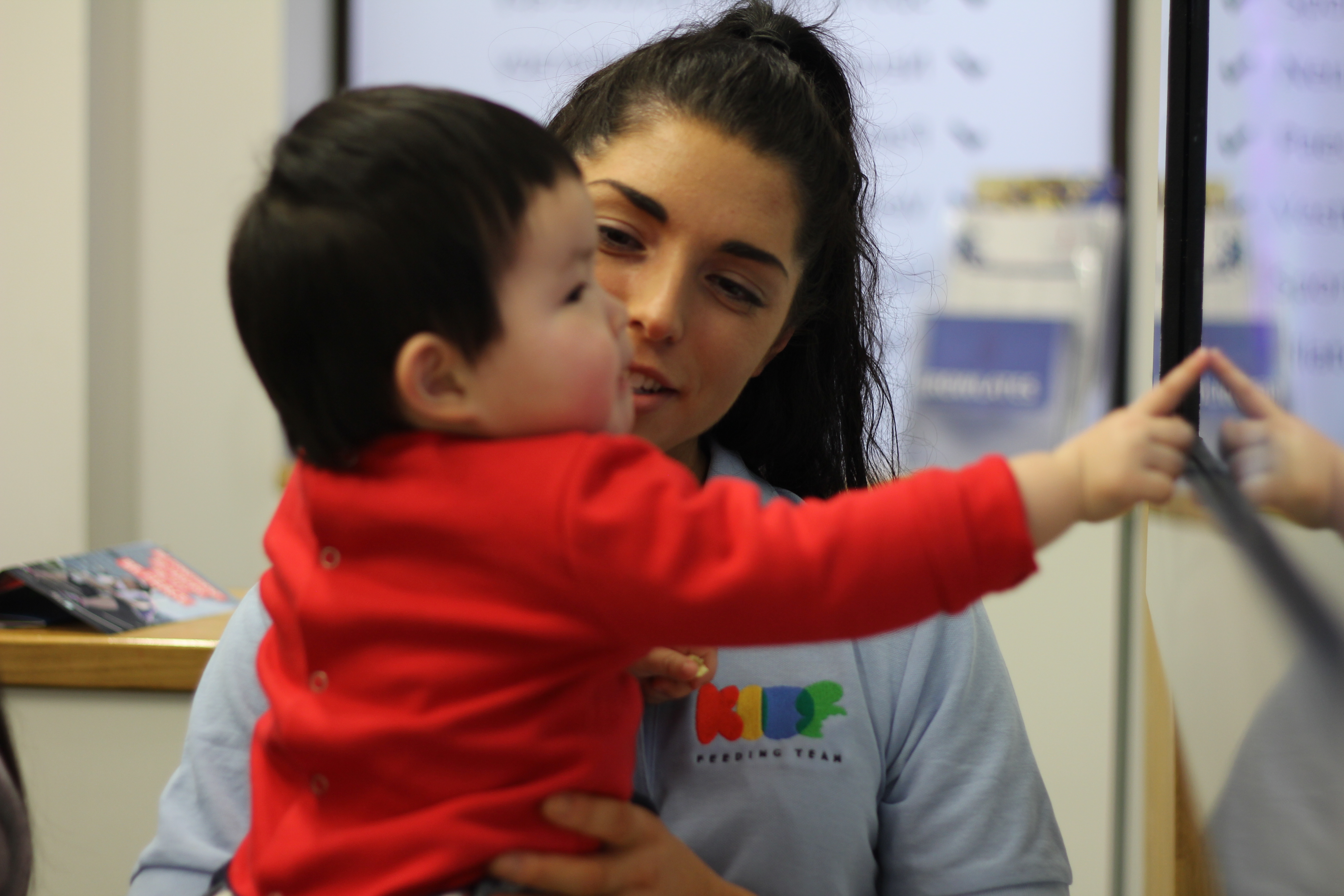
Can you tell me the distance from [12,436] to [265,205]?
2.19 m

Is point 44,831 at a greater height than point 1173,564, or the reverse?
point 1173,564

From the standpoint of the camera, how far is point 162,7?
8.63ft

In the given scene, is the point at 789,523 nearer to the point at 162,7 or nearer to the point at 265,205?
the point at 265,205

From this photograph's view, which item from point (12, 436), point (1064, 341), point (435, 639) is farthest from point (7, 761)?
point (1064, 341)

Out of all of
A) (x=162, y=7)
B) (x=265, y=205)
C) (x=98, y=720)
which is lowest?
(x=98, y=720)

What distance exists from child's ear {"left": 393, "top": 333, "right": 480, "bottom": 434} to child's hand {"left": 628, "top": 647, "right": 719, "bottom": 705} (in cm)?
22

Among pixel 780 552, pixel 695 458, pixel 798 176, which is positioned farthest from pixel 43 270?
pixel 780 552

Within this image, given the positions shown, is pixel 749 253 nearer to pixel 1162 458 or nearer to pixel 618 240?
pixel 618 240

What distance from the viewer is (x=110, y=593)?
1.43 meters

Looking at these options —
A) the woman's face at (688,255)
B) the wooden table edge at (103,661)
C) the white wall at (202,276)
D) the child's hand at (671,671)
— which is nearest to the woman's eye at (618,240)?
the woman's face at (688,255)

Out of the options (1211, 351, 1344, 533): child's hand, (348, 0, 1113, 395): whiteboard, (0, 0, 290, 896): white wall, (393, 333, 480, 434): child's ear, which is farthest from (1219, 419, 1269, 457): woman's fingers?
(0, 0, 290, 896): white wall

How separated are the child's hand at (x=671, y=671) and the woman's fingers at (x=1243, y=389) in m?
0.40

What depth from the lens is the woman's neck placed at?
3.55 ft

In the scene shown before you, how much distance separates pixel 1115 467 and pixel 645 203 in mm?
477
